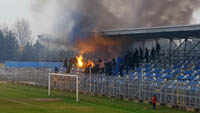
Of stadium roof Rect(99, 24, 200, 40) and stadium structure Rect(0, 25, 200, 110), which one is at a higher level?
stadium roof Rect(99, 24, 200, 40)

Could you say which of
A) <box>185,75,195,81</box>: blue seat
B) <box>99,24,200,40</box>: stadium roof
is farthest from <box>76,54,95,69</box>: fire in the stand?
<box>185,75,195,81</box>: blue seat

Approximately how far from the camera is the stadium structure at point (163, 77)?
38.8 meters

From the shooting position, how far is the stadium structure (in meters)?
38.8

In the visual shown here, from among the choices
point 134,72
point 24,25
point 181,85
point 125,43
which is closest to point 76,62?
point 125,43

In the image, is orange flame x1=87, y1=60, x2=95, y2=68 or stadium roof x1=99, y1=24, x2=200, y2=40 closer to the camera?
stadium roof x1=99, y1=24, x2=200, y2=40

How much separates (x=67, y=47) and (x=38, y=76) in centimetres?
766

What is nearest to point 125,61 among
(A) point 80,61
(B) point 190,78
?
(A) point 80,61

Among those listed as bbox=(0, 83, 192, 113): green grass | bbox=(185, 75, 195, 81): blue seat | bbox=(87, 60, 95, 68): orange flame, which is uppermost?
bbox=(87, 60, 95, 68): orange flame

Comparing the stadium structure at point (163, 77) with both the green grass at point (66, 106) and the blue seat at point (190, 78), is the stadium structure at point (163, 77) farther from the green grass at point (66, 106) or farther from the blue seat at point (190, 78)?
the green grass at point (66, 106)

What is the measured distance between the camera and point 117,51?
59375 mm

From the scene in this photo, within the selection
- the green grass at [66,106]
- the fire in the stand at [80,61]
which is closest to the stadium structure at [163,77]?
the green grass at [66,106]

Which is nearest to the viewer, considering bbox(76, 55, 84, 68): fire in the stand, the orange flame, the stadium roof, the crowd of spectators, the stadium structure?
the stadium structure

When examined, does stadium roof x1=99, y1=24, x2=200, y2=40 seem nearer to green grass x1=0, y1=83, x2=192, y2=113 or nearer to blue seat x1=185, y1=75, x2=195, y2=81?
blue seat x1=185, y1=75, x2=195, y2=81

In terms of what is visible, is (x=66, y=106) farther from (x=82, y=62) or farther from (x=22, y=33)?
(x=22, y=33)
